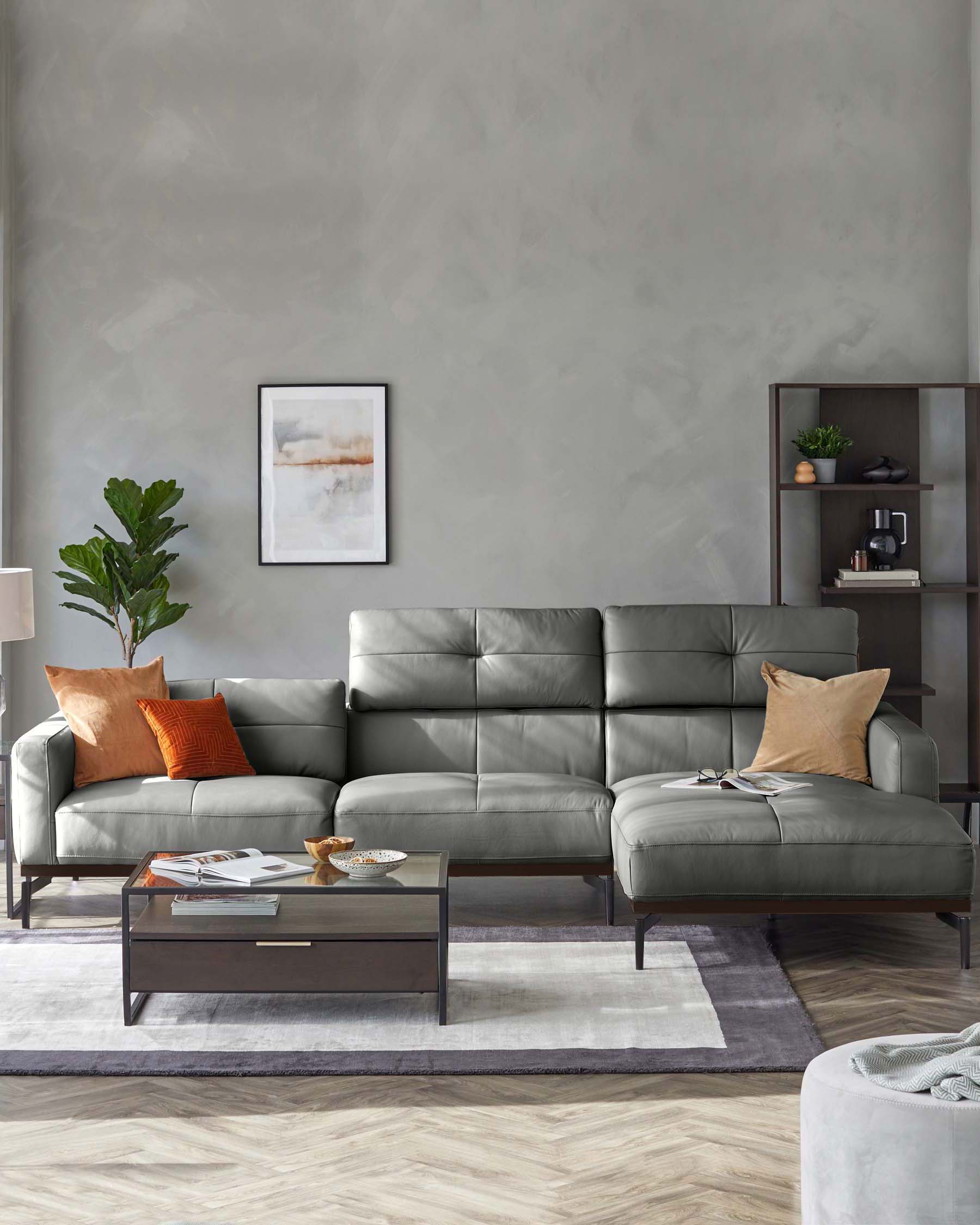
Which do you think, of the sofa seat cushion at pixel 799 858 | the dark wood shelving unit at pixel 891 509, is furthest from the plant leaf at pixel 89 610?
the dark wood shelving unit at pixel 891 509

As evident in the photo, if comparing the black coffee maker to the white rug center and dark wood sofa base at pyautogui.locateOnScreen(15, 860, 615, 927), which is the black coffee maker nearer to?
dark wood sofa base at pyautogui.locateOnScreen(15, 860, 615, 927)

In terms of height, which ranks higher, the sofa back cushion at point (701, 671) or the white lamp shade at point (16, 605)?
the white lamp shade at point (16, 605)

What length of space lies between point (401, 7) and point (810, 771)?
11.9 ft

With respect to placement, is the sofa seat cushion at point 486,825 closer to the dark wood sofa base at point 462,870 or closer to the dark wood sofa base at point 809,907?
the dark wood sofa base at point 462,870

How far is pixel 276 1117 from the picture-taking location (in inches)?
106

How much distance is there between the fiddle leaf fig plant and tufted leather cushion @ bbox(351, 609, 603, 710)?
1.03 metres

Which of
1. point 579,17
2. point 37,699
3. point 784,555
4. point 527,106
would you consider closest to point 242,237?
point 527,106

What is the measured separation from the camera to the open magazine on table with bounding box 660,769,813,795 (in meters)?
3.88

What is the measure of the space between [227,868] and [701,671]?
6.43 ft

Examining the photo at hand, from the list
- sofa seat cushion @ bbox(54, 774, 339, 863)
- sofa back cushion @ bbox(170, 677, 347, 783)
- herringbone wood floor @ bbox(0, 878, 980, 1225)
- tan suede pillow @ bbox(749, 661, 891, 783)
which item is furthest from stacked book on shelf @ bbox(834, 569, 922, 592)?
sofa seat cushion @ bbox(54, 774, 339, 863)

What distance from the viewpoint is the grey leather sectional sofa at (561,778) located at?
11.8 feet

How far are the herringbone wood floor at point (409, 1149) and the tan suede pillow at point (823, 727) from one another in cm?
108

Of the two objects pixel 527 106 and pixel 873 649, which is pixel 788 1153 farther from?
pixel 527 106

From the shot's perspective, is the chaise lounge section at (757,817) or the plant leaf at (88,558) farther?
the plant leaf at (88,558)
